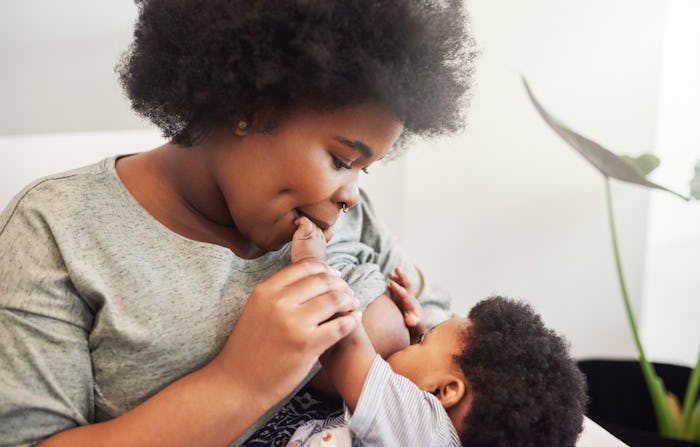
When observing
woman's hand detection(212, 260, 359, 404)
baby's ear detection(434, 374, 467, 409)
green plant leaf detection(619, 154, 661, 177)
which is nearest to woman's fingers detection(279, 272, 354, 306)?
woman's hand detection(212, 260, 359, 404)

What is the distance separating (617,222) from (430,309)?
89 centimetres

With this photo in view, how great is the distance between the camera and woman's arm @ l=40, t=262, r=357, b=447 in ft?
2.29

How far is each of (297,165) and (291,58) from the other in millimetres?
123

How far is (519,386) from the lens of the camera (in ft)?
2.68

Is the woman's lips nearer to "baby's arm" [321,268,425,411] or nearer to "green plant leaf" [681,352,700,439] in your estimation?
"baby's arm" [321,268,425,411]

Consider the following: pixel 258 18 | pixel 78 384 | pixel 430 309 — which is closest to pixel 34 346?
pixel 78 384

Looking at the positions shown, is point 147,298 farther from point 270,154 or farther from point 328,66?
point 328,66

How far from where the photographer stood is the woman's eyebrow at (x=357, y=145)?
0.74 metres

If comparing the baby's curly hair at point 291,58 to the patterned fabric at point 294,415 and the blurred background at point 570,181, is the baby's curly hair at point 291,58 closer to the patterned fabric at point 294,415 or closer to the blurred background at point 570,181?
the patterned fabric at point 294,415

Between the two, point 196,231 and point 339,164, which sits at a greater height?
point 339,164

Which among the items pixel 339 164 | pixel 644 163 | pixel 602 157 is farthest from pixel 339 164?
pixel 644 163

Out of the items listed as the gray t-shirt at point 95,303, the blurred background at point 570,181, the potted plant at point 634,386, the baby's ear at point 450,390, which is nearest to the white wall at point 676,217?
the blurred background at point 570,181

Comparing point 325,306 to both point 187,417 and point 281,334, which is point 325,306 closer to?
point 281,334

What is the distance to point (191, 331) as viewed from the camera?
771 mm
